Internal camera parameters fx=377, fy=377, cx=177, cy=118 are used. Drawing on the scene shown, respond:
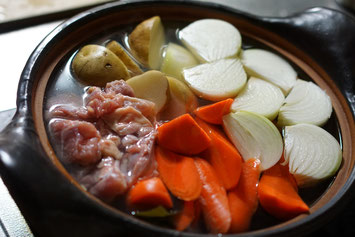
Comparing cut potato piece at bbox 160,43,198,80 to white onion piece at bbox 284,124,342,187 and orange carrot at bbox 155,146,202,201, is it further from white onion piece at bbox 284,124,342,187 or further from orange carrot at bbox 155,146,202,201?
white onion piece at bbox 284,124,342,187

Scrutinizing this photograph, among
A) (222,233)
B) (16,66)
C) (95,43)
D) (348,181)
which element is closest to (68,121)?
(95,43)

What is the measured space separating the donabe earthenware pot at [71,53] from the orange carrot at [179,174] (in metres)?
0.22

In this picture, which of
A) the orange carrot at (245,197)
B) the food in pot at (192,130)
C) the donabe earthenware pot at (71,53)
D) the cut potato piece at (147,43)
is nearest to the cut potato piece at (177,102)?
the food in pot at (192,130)

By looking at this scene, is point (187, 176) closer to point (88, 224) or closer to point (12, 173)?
point (88, 224)

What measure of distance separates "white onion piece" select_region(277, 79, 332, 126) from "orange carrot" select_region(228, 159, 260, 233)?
374mm

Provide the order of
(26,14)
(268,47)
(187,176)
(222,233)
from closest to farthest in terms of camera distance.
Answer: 1. (222,233)
2. (187,176)
3. (268,47)
4. (26,14)

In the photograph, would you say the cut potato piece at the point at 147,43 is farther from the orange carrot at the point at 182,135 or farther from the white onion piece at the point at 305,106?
the white onion piece at the point at 305,106

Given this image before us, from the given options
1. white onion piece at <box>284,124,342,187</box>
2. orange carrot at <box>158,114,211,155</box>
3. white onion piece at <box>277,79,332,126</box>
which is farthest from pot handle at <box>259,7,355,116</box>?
orange carrot at <box>158,114,211,155</box>

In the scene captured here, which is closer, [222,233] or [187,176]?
[222,233]

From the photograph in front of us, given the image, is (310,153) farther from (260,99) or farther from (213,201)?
(213,201)

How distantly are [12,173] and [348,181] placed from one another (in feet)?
4.64

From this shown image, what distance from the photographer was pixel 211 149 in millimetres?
1786

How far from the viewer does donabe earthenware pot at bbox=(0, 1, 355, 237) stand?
1.37 m

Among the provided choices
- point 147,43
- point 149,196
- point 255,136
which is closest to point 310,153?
point 255,136
